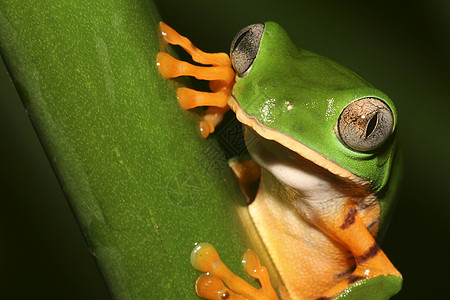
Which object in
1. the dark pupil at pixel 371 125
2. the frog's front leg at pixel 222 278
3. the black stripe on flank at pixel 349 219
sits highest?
the dark pupil at pixel 371 125

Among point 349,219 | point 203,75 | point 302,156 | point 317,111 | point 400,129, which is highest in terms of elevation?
point 203,75

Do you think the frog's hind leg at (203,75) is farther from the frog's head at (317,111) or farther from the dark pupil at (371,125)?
the dark pupil at (371,125)

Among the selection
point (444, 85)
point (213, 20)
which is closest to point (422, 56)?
point (444, 85)

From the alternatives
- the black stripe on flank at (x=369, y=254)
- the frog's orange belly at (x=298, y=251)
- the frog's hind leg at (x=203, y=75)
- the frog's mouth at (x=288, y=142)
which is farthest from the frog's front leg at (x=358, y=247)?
the frog's hind leg at (x=203, y=75)

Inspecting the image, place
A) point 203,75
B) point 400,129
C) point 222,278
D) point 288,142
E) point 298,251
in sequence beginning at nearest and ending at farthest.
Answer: point 222,278 → point 288,142 → point 203,75 → point 400,129 → point 298,251

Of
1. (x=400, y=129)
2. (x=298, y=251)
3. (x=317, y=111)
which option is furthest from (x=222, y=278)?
(x=400, y=129)

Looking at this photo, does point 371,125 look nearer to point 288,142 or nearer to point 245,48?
point 288,142

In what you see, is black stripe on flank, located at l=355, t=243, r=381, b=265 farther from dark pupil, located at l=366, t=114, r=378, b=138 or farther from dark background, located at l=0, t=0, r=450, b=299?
dark pupil, located at l=366, t=114, r=378, b=138
